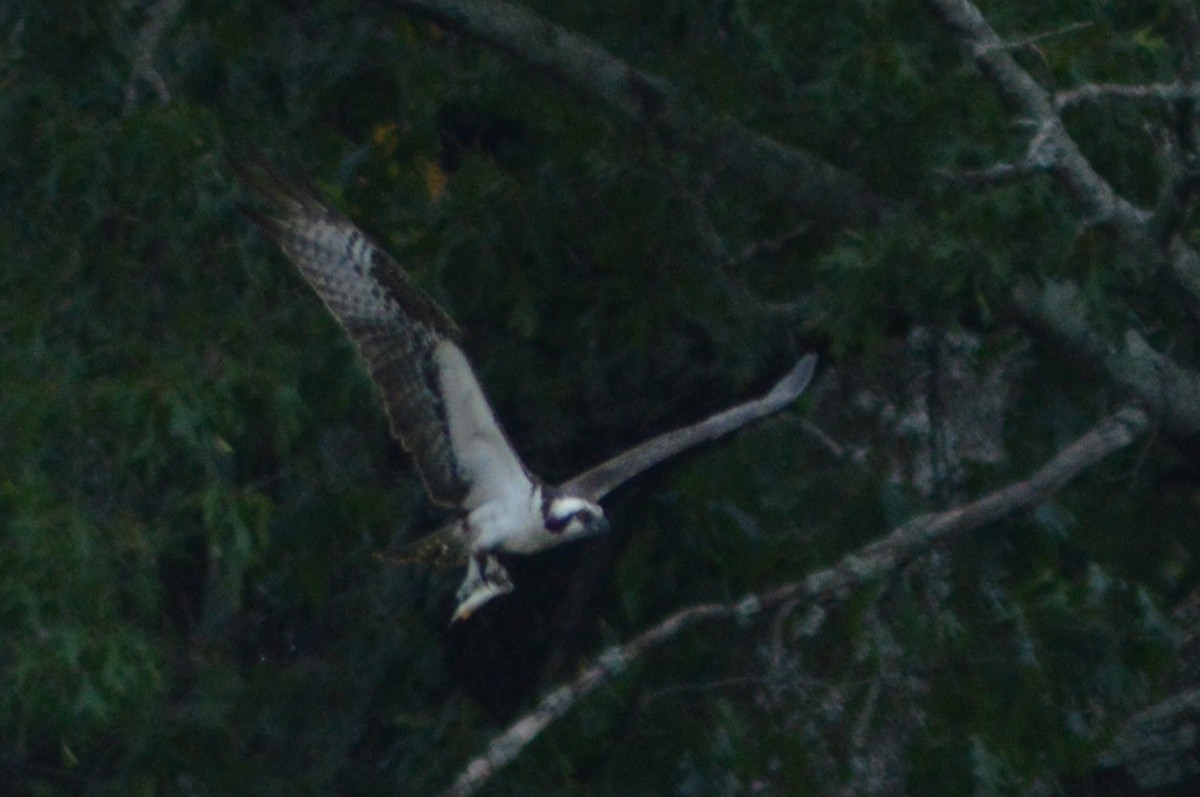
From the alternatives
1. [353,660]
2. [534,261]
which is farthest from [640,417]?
[353,660]

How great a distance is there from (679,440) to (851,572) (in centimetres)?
64

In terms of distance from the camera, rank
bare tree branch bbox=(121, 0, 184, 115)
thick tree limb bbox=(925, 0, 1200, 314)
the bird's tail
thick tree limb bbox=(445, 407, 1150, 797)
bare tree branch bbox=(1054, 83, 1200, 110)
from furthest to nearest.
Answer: bare tree branch bbox=(121, 0, 184, 115) < the bird's tail < thick tree limb bbox=(925, 0, 1200, 314) < bare tree branch bbox=(1054, 83, 1200, 110) < thick tree limb bbox=(445, 407, 1150, 797)

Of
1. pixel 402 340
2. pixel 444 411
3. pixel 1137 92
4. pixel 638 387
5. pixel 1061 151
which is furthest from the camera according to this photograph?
pixel 638 387

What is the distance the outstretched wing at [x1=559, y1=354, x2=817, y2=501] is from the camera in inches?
224

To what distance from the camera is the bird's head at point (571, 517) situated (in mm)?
5660

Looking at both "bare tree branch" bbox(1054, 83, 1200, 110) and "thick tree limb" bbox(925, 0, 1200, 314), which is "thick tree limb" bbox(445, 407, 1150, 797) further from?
"bare tree branch" bbox(1054, 83, 1200, 110)

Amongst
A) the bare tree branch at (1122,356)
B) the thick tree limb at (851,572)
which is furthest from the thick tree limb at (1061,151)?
the thick tree limb at (851,572)

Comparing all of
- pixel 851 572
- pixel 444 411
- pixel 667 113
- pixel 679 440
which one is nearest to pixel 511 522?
pixel 444 411

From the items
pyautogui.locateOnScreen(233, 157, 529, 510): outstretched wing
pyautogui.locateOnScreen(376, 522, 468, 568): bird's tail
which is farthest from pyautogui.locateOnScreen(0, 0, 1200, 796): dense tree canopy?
pyautogui.locateOnScreen(376, 522, 468, 568): bird's tail

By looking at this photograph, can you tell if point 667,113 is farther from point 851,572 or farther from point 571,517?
point 851,572

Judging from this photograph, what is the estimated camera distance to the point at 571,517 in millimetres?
5668

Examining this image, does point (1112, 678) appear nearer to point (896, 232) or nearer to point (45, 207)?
point (896, 232)

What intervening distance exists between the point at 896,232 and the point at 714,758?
4.30 ft

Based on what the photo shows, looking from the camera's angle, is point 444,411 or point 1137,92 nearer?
point 1137,92
